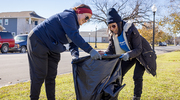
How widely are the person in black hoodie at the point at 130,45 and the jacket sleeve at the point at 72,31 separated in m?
→ 0.57

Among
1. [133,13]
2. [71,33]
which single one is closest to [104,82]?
[71,33]

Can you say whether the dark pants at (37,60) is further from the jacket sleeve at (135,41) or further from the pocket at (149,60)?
the pocket at (149,60)

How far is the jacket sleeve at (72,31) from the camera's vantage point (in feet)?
8.47

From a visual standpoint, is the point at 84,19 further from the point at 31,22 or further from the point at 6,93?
the point at 31,22

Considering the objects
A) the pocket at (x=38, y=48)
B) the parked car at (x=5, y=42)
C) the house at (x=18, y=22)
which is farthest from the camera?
the house at (x=18, y=22)

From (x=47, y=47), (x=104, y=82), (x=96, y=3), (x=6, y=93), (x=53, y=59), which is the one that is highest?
(x=96, y=3)

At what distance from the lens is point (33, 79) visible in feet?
9.22

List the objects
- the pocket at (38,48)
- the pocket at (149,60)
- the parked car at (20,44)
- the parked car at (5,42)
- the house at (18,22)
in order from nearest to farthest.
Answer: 1. the pocket at (38,48)
2. the pocket at (149,60)
3. the parked car at (5,42)
4. the parked car at (20,44)
5. the house at (18,22)

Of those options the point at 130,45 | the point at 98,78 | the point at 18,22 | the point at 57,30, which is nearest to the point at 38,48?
the point at 57,30

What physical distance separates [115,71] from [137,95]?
107 centimetres

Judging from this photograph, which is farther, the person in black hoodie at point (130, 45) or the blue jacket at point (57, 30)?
the person in black hoodie at point (130, 45)

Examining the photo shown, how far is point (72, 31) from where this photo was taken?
258 centimetres

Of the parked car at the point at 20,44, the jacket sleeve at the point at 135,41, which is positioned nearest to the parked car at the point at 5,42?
the parked car at the point at 20,44

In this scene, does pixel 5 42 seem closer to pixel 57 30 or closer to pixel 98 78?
pixel 57 30
